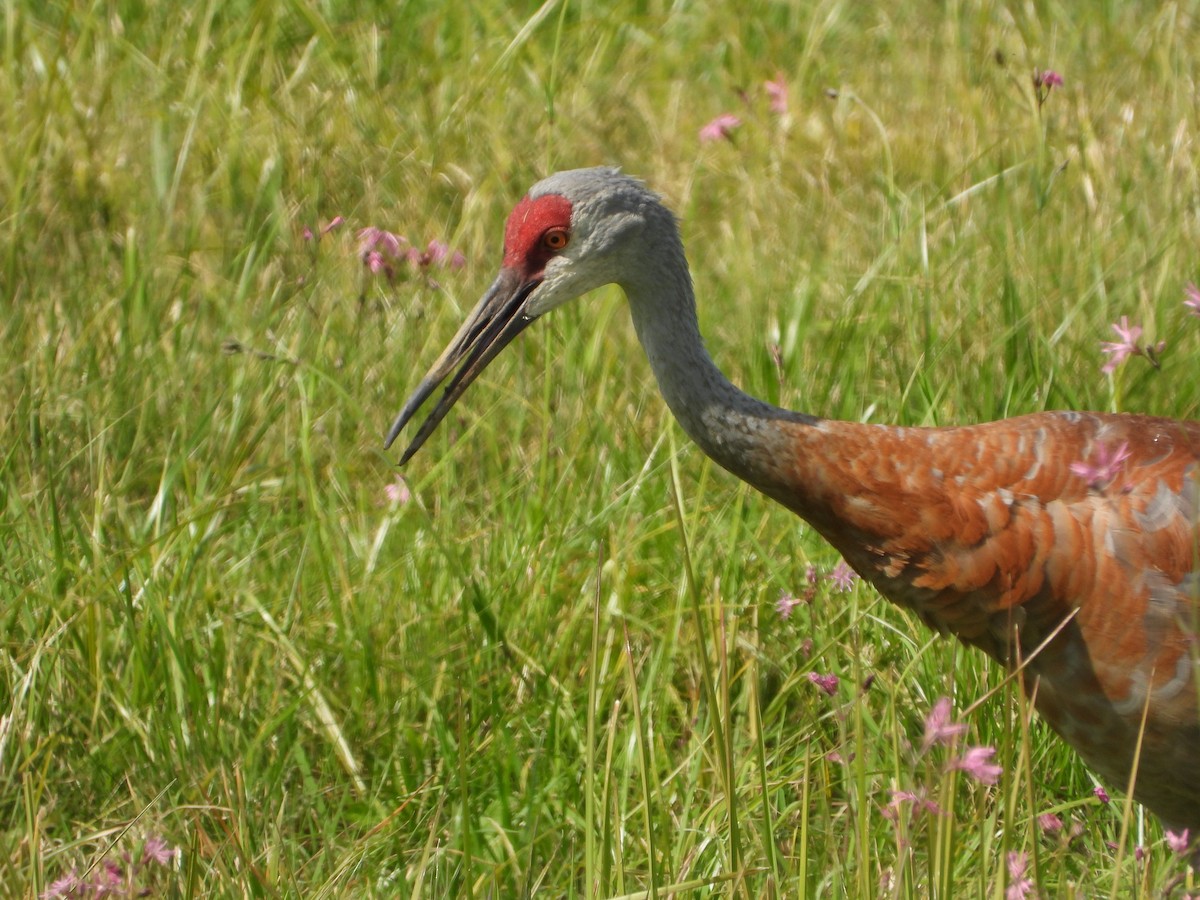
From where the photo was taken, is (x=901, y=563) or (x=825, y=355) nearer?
(x=901, y=563)

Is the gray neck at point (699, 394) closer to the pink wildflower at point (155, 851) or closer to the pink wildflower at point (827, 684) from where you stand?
the pink wildflower at point (827, 684)

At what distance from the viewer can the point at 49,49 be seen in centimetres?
605

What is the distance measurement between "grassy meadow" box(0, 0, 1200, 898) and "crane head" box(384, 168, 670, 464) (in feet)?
1.66

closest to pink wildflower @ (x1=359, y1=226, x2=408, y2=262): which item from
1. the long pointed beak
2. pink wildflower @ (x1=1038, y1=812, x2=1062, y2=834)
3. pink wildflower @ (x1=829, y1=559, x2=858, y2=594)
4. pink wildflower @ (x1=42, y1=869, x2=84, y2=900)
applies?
the long pointed beak

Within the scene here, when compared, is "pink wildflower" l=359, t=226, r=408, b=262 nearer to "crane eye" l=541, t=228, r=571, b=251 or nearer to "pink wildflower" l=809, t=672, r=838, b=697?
"crane eye" l=541, t=228, r=571, b=251

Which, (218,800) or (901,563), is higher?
(901,563)

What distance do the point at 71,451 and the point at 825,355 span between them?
2.00 m

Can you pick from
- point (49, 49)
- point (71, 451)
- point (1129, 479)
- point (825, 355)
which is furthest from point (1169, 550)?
point (49, 49)

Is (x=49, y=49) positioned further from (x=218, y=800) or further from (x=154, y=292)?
(x=218, y=800)

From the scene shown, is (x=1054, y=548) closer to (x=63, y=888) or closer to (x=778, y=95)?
(x=63, y=888)

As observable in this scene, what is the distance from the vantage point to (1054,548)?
311 cm

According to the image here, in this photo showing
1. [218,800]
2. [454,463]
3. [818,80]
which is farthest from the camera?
[818,80]

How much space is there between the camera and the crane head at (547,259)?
3.34m

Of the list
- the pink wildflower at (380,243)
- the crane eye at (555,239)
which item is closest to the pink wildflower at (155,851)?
the crane eye at (555,239)
